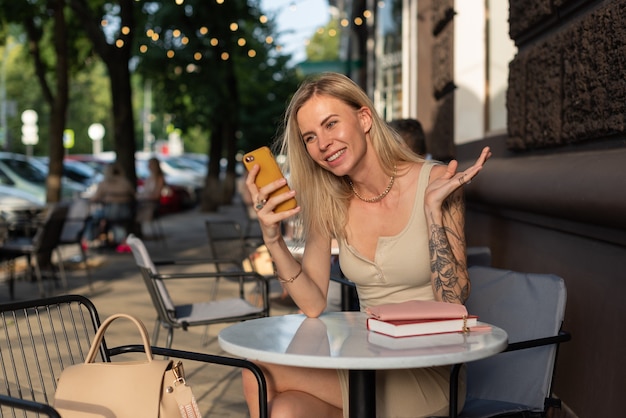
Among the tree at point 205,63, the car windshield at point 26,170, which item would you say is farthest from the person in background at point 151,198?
the car windshield at point 26,170

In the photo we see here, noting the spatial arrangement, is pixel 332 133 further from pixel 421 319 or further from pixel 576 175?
pixel 576 175

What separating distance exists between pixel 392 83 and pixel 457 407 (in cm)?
1325

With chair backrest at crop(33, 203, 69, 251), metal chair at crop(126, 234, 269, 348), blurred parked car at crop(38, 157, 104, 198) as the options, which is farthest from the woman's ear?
blurred parked car at crop(38, 157, 104, 198)

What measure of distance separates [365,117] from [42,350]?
405 cm

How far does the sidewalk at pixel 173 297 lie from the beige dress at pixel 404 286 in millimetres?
2051

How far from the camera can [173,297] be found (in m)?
10.5

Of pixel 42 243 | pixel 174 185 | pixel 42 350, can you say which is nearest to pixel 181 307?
pixel 42 350

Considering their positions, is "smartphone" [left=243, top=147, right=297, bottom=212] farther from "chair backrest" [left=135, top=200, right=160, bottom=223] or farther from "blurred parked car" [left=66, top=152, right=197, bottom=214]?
"blurred parked car" [left=66, top=152, right=197, bottom=214]

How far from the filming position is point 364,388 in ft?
10.1

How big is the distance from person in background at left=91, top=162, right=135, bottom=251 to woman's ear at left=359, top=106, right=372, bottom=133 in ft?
42.4

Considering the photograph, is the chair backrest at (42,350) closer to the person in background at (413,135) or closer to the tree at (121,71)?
the person in background at (413,135)

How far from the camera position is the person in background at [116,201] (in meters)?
16.3

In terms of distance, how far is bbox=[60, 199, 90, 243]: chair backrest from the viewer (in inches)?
457

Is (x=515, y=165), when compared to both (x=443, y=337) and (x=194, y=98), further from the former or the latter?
(x=194, y=98)
